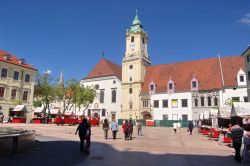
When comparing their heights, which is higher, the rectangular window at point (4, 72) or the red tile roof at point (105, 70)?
the red tile roof at point (105, 70)

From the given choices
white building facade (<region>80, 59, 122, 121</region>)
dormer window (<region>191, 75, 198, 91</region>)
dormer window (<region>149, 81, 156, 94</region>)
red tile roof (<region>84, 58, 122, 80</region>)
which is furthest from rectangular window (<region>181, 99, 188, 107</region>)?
red tile roof (<region>84, 58, 122, 80</region>)

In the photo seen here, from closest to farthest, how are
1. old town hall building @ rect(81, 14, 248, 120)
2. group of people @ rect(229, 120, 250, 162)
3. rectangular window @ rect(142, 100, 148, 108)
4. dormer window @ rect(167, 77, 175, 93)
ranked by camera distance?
group of people @ rect(229, 120, 250, 162) → old town hall building @ rect(81, 14, 248, 120) → dormer window @ rect(167, 77, 175, 93) → rectangular window @ rect(142, 100, 148, 108)

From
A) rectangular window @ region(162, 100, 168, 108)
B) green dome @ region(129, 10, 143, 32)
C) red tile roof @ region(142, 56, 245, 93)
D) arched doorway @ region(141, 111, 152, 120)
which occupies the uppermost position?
green dome @ region(129, 10, 143, 32)

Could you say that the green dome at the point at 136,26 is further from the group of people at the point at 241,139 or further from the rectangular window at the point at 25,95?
the group of people at the point at 241,139

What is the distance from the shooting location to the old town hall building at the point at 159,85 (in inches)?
2061

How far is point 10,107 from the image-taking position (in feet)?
154

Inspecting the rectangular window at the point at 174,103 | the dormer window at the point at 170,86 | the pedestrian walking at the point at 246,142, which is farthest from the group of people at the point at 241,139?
the dormer window at the point at 170,86

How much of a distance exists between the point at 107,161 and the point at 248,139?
5993mm

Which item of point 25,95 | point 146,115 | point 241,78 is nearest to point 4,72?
point 25,95

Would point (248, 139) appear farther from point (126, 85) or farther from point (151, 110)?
point (126, 85)

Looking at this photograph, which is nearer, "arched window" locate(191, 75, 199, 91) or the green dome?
"arched window" locate(191, 75, 199, 91)

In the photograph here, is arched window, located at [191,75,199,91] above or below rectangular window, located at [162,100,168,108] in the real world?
above

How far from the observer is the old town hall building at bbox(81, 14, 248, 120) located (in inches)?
2061

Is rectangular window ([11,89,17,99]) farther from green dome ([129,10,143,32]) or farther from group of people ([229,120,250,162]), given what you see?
group of people ([229,120,250,162])
